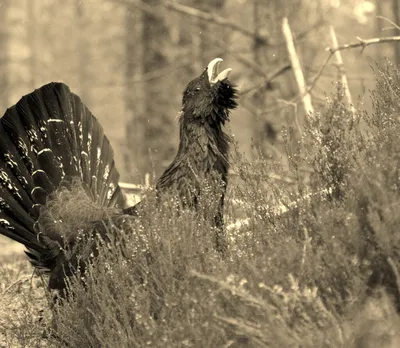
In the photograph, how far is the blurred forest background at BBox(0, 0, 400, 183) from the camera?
1120 cm

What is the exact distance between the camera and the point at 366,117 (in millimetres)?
4867

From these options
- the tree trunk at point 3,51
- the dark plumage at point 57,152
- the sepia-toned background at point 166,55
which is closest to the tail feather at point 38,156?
the dark plumage at point 57,152

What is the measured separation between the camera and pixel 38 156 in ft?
21.3

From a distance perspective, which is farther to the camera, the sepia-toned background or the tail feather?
the sepia-toned background

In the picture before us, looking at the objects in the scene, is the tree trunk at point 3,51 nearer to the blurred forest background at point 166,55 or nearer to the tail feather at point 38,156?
the blurred forest background at point 166,55

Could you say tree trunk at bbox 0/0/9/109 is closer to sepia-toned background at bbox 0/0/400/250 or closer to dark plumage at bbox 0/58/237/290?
sepia-toned background at bbox 0/0/400/250

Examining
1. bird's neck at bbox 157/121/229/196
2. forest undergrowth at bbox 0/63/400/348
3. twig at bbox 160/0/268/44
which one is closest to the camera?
forest undergrowth at bbox 0/63/400/348

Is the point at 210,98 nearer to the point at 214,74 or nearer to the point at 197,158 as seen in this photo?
the point at 214,74

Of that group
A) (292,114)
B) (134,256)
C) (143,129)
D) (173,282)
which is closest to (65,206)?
(134,256)

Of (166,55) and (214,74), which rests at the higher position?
(166,55)

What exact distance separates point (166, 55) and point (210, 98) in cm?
791

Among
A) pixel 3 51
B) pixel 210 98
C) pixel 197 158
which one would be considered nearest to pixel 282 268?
pixel 197 158

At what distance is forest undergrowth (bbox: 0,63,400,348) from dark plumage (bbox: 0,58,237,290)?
988 millimetres

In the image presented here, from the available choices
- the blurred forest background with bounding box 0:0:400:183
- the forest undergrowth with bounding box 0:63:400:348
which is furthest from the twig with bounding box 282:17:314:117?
the forest undergrowth with bounding box 0:63:400:348
